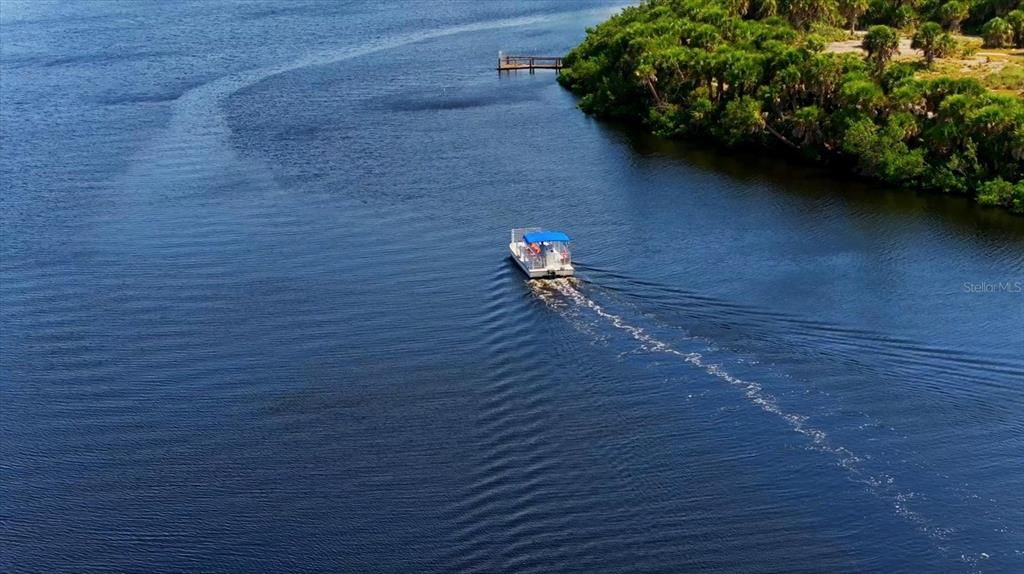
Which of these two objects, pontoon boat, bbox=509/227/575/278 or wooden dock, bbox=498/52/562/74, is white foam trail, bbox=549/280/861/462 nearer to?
pontoon boat, bbox=509/227/575/278

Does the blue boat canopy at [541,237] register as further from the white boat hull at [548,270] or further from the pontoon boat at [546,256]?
the white boat hull at [548,270]

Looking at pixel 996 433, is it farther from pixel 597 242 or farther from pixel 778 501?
pixel 597 242

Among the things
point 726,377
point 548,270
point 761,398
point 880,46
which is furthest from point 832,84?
point 761,398

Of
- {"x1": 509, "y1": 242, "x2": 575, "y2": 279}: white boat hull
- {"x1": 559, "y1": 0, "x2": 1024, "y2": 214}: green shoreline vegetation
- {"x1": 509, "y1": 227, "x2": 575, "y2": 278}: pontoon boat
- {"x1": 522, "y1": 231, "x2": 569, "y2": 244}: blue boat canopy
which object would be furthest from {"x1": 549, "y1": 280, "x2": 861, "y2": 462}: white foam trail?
{"x1": 559, "y1": 0, "x2": 1024, "y2": 214}: green shoreline vegetation

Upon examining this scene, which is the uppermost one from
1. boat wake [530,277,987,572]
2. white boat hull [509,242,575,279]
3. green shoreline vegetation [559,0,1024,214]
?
green shoreline vegetation [559,0,1024,214]

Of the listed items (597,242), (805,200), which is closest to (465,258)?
(597,242)

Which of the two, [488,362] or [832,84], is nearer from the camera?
[488,362]

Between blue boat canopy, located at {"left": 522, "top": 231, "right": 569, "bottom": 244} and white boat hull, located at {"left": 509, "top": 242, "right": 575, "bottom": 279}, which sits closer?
white boat hull, located at {"left": 509, "top": 242, "right": 575, "bottom": 279}

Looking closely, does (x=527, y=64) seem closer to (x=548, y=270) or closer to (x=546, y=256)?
(x=546, y=256)
